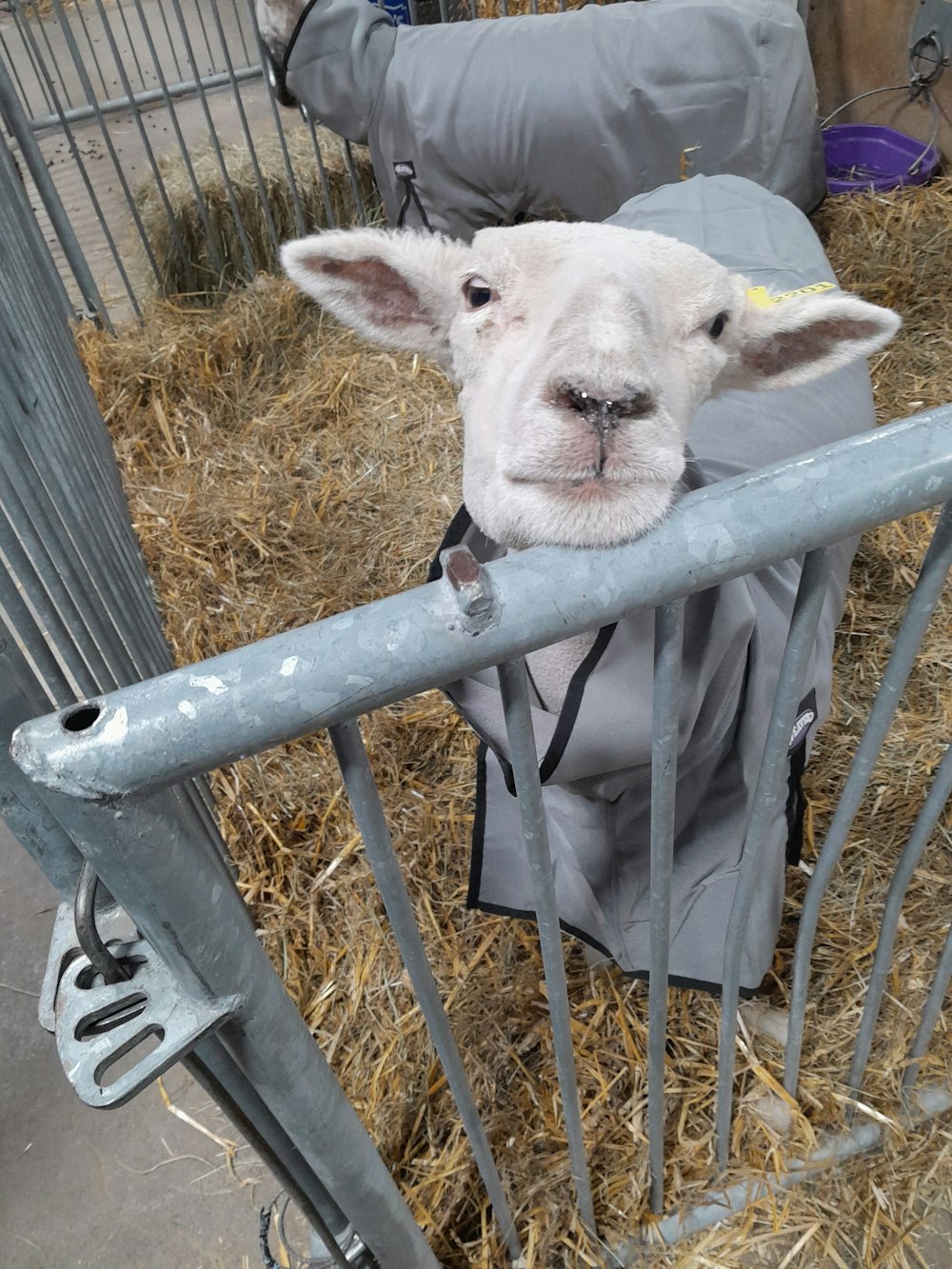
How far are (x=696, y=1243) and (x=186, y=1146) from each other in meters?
0.90

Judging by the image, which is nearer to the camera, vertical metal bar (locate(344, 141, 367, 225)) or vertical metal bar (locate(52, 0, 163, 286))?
vertical metal bar (locate(52, 0, 163, 286))

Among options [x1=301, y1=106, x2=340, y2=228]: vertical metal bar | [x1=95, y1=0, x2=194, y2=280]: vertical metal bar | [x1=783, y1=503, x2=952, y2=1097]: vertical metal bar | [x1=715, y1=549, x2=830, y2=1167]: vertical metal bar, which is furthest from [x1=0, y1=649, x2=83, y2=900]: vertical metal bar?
[x1=301, y1=106, x2=340, y2=228]: vertical metal bar

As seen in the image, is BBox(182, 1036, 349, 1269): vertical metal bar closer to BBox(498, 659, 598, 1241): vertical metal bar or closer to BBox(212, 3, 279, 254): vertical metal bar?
BBox(498, 659, 598, 1241): vertical metal bar

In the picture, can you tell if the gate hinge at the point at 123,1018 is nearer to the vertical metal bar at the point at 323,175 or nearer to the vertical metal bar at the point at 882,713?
the vertical metal bar at the point at 882,713

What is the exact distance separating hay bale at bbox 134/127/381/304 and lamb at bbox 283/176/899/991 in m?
2.48

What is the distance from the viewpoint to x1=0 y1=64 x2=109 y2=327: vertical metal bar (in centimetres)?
259

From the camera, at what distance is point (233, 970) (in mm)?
597

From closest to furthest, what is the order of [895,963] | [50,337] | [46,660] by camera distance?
[46,660], [895,963], [50,337]

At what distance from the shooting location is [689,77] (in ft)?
8.79

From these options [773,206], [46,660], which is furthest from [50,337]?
[773,206]

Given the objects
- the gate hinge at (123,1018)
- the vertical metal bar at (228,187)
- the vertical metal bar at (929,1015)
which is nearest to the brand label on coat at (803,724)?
the vertical metal bar at (929,1015)

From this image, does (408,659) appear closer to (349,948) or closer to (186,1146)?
(349,948)

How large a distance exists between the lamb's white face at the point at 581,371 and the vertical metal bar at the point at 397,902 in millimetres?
328

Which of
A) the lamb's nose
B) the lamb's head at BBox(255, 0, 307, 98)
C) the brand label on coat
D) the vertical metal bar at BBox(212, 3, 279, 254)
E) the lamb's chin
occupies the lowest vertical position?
the brand label on coat
